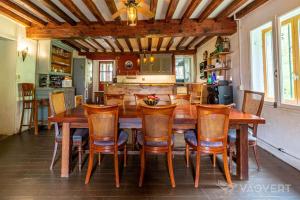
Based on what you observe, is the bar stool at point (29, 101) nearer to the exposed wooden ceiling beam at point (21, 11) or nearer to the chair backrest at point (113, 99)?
the exposed wooden ceiling beam at point (21, 11)

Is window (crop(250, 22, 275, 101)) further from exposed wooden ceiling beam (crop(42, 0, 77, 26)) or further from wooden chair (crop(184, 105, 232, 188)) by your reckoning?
exposed wooden ceiling beam (crop(42, 0, 77, 26))

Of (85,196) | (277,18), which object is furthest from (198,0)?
(85,196)

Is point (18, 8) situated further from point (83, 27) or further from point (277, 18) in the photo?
point (277, 18)

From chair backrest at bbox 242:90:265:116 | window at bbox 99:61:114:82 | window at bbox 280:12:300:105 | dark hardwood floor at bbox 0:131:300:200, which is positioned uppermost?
window at bbox 99:61:114:82

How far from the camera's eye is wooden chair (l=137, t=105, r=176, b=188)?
2125mm

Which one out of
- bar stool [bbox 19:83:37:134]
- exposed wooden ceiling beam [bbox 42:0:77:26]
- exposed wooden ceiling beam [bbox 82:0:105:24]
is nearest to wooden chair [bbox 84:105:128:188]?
exposed wooden ceiling beam [bbox 82:0:105:24]

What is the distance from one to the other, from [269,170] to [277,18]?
7.66 feet

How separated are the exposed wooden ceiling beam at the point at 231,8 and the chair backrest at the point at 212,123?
101 inches

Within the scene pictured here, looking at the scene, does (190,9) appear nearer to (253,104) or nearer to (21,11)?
(253,104)

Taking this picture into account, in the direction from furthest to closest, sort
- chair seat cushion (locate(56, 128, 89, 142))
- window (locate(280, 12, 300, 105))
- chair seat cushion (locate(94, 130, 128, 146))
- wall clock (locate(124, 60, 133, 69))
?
wall clock (locate(124, 60, 133, 69)) < window (locate(280, 12, 300, 105)) < chair seat cushion (locate(56, 128, 89, 142)) < chair seat cushion (locate(94, 130, 128, 146))

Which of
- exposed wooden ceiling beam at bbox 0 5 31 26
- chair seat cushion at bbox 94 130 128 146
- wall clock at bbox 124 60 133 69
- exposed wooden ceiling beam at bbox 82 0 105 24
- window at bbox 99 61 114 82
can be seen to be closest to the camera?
A: chair seat cushion at bbox 94 130 128 146

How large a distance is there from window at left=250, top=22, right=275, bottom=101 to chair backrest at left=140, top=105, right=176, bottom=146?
8.40ft

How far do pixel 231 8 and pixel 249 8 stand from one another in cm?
34

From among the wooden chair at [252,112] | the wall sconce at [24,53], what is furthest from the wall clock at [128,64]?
the wooden chair at [252,112]
